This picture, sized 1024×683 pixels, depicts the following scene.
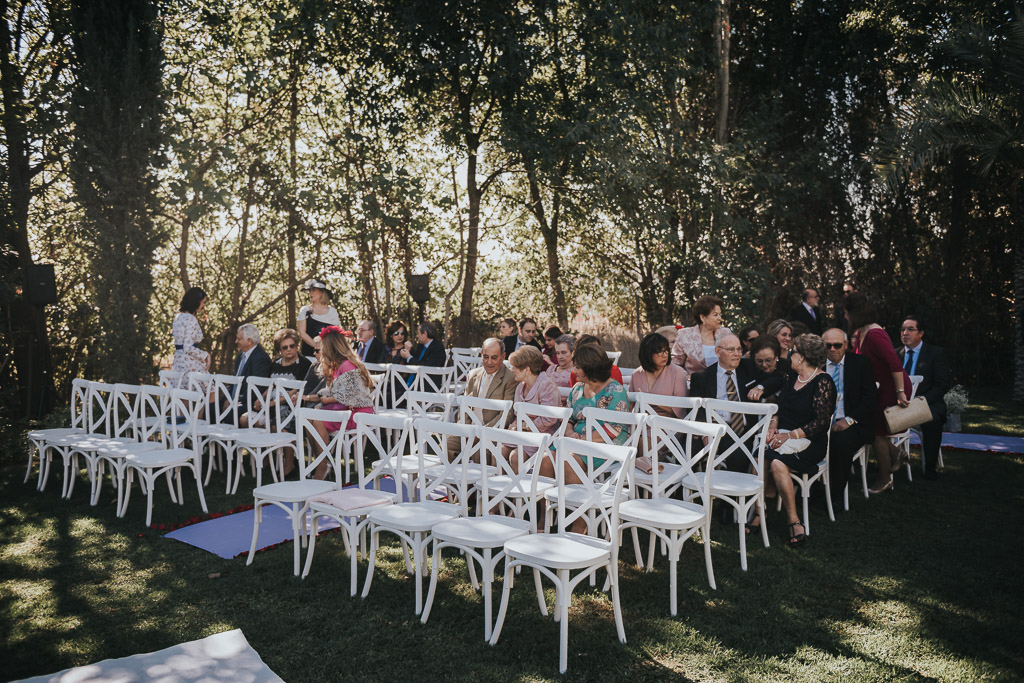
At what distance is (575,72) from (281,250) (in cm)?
540

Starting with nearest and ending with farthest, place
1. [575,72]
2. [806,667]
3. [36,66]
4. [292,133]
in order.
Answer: [806,667] < [36,66] < [292,133] < [575,72]

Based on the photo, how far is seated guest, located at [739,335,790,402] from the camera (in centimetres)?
561

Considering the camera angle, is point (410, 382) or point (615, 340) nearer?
point (410, 382)

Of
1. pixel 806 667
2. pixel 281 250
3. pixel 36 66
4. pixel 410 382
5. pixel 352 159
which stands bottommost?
pixel 806 667

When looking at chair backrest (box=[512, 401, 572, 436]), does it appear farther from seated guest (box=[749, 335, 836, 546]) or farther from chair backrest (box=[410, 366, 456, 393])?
chair backrest (box=[410, 366, 456, 393])

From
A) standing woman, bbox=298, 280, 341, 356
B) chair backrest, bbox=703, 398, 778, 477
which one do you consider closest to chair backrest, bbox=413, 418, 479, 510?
chair backrest, bbox=703, 398, 778, 477

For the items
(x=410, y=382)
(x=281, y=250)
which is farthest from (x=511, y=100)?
(x=410, y=382)

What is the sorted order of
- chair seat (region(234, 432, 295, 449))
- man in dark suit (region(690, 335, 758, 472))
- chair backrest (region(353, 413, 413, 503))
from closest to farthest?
chair backrest (region(353, 413, 413, 503)) → man in dark suit (region(690, 335, 758, 472)) → chair seat (region(234, 432, 295, 449))

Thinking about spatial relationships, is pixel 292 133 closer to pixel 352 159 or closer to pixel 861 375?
pixel 352 159

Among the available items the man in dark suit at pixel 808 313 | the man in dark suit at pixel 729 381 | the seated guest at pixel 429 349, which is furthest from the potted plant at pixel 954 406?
the seated guest at pixel 429 349

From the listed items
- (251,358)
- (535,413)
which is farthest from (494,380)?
(251,358)

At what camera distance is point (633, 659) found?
327 centimetres

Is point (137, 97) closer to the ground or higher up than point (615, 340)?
higher up

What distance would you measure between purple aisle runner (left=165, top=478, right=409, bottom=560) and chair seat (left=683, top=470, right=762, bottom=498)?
6.67 ft
